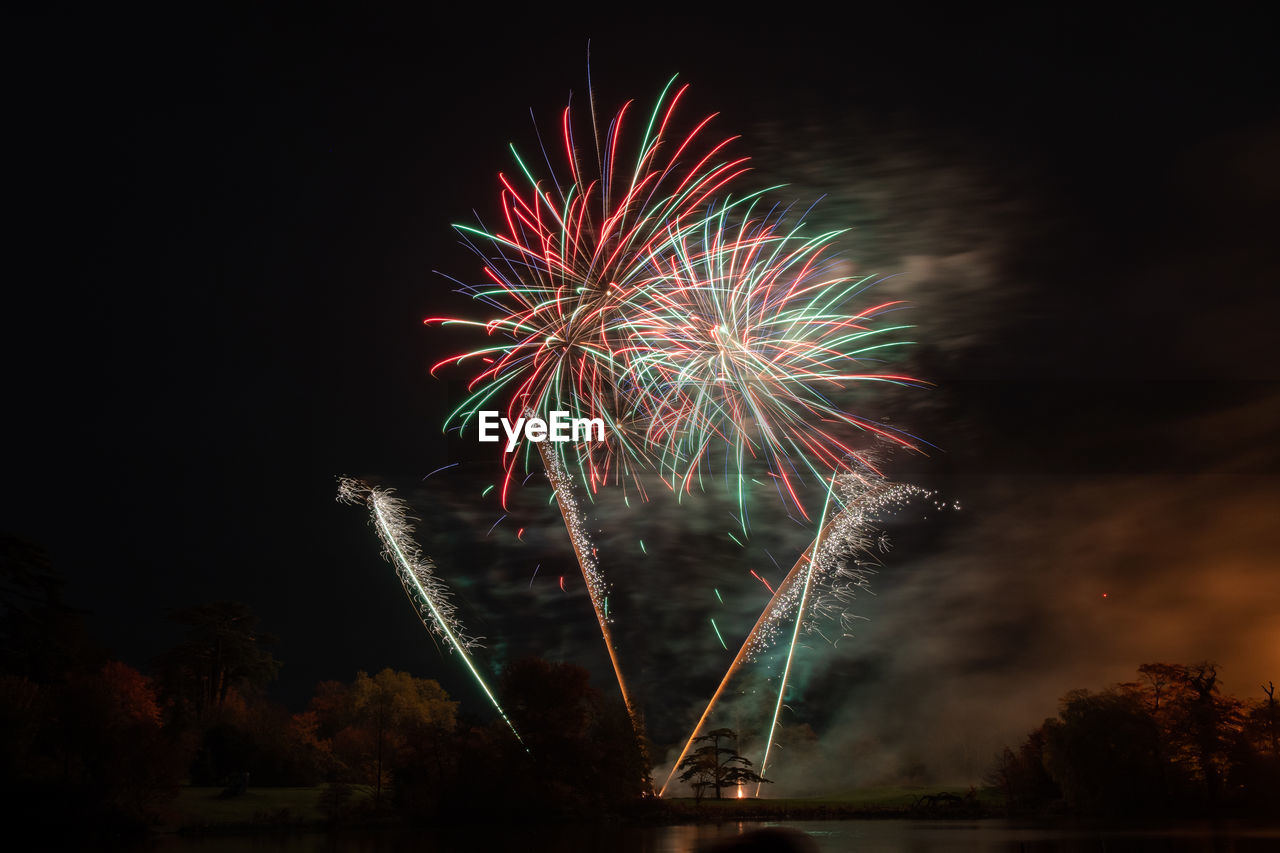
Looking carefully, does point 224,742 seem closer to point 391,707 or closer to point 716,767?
point 391,707

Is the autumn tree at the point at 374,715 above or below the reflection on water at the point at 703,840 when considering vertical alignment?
above

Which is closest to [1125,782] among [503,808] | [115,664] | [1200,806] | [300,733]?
[1200,806]

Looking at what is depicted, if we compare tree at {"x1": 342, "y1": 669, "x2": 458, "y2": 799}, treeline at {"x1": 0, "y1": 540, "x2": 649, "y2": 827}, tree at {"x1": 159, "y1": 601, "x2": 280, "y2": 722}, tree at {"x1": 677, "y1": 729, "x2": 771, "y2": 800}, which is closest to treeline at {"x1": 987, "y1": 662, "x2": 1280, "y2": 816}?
tree at {"x1": 677, "y1": 729, "x2": 771, "y2": 800}

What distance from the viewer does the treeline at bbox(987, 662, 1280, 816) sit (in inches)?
2000

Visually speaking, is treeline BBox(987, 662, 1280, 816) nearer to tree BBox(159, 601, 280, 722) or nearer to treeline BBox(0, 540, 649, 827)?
treeline BBox(0, 540, 649, 827)

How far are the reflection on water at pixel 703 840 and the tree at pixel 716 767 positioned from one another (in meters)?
11.1

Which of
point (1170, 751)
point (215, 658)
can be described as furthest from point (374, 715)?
point (1170, 751)

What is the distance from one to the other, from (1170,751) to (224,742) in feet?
173

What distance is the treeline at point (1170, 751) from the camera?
50812 mm

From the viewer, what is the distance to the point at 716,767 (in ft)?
207

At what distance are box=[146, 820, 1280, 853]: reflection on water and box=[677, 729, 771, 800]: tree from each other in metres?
11.1

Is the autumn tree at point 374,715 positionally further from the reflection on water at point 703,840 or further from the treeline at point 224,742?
the reflection on water at point 703,840

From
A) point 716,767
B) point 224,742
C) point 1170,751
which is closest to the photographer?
point 1170,751

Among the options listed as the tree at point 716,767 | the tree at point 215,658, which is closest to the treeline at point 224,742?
the tree at point 215,658
